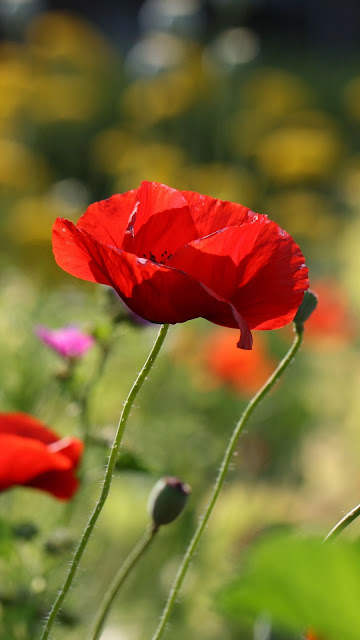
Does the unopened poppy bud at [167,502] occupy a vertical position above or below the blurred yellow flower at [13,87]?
below

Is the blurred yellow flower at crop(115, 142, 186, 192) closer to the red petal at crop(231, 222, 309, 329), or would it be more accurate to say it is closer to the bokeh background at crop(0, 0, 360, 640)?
the bokeh background at crop(0, 0, 360, 640)

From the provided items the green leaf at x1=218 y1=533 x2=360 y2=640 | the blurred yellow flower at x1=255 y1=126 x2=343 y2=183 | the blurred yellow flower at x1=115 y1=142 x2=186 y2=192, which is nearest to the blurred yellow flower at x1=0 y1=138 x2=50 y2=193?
the blurred yellow flower at x1=115 y1=142 x2=186 y2=192

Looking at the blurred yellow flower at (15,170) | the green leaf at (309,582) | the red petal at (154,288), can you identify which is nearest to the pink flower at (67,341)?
the red petal at (154,288)

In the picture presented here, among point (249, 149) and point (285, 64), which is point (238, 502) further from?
point (285, 64)

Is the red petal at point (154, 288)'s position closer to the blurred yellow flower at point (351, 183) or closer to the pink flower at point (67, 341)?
the pink flower at point (67, 341)

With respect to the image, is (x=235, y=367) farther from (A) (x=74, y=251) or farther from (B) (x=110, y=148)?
(B) (x=110, y=148)

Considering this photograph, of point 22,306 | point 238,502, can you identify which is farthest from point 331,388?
point 22,306
